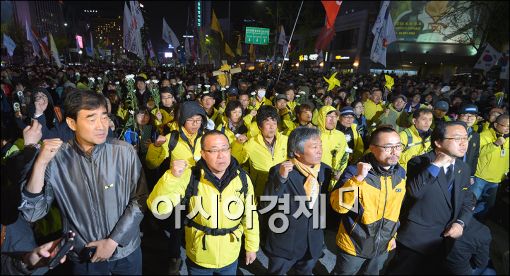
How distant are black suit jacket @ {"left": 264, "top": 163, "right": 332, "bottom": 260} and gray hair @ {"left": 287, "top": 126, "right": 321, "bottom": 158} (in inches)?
7.7

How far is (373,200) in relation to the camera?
8.87 ft

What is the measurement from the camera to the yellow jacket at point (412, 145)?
429cm

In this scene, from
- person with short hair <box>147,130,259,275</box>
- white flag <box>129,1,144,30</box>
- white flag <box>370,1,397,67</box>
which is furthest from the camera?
white flag <box>129,1,144,30</box>

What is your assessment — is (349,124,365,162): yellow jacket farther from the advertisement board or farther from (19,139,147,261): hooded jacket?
the advertisement board

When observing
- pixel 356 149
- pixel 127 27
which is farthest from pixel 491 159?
pixel 127 27

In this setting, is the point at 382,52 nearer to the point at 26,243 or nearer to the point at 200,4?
the point at 26,243

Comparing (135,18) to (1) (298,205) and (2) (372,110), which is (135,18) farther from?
(1) (298,205)

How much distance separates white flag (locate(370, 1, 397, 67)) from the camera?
10453 millimetres

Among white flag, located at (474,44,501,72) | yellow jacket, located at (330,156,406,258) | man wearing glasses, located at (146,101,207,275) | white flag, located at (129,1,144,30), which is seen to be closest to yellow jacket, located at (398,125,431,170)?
yellow jacket, located at (330,156,406,258)

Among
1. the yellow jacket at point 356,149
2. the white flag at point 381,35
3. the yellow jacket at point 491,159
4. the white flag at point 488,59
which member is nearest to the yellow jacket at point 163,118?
the yellow jacket at point 356,149

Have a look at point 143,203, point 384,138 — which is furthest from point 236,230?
point 384,138

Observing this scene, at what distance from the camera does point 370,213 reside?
2717 mm

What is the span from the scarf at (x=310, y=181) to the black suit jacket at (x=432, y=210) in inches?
35.5

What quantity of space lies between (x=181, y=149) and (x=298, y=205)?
1.74 metres
